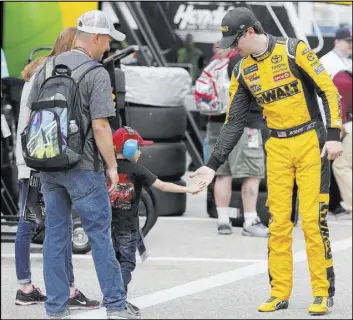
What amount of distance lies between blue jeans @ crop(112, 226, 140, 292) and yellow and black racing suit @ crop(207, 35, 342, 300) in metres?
0.86

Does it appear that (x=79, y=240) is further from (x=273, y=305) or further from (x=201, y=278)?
(x=273, y=305)

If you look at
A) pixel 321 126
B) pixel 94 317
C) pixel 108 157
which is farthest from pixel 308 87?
pixel 94 317

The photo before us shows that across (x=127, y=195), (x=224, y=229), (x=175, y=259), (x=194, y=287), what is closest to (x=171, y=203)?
(x=224, y=229)

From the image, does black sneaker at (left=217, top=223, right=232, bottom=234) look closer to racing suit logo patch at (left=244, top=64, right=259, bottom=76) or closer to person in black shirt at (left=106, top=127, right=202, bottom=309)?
person in black shirt at (left=106, top=127, right=202, bottom=309)

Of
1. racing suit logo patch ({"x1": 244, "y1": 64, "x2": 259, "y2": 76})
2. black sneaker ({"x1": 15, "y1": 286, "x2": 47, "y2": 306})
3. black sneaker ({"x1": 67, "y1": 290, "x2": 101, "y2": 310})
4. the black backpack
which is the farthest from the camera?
black sneaker ({"x1": 15, "y1": 286, "x2": 47, "y2": 306})

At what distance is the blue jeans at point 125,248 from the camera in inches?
279

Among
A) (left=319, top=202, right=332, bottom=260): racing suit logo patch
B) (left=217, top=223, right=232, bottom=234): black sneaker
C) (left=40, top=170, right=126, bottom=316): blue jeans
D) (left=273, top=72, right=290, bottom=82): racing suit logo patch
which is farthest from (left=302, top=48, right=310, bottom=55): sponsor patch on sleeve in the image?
(left=217, top=223, right=232, bottom=234): black sneaker

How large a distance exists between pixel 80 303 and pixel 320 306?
149 centimetres

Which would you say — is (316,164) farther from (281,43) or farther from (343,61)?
(343,61)

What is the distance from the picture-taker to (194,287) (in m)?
7.95

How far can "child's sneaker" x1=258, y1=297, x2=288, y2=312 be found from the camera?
7.04 m

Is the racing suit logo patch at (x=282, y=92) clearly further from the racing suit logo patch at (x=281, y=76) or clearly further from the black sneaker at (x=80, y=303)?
the black sneaker at (x=80, y=303)

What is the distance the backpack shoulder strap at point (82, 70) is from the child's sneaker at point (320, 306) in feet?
6.50

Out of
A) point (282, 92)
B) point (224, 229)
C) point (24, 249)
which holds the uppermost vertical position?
point (282, 92)
